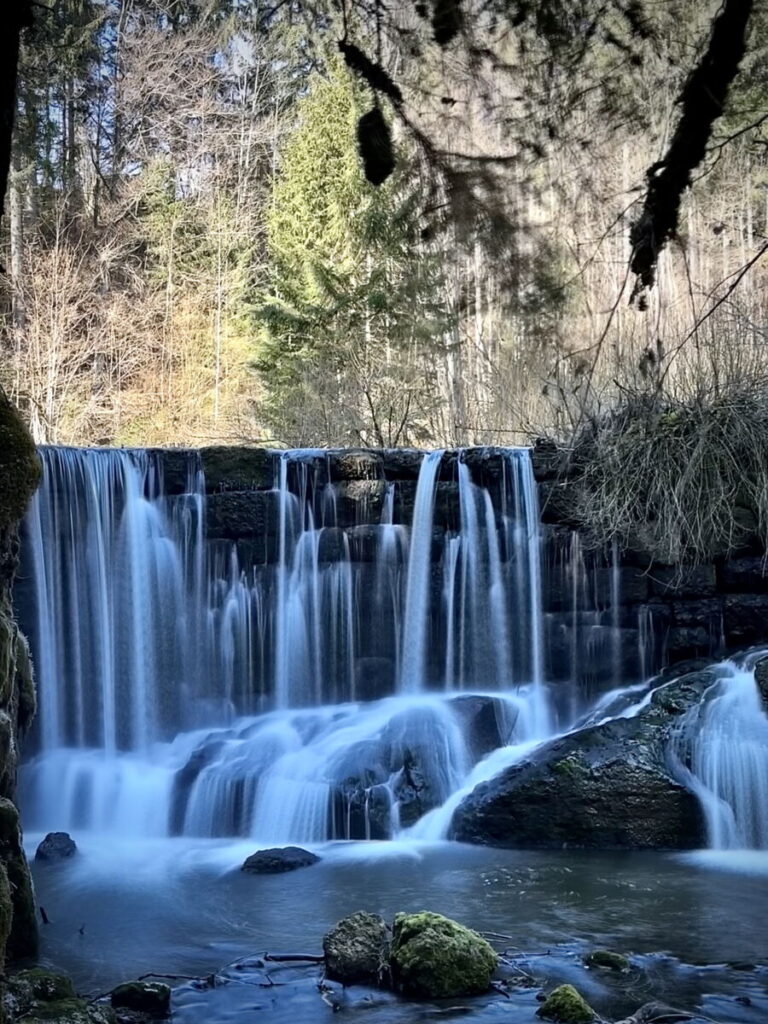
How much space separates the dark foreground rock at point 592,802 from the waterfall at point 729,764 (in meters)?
0.12

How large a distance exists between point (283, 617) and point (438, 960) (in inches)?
249

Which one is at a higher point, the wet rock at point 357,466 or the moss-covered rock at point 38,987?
the wet rock at point 357,466

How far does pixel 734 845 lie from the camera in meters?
8.33

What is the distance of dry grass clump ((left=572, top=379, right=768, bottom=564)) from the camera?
10.6 meters

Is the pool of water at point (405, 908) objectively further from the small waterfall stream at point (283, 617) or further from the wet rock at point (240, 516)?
the wet rock at point (240, 516)

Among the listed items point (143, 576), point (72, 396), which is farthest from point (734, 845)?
point (72, 396)

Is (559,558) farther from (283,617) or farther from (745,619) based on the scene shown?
(283,617)

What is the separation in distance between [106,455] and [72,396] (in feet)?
32.9

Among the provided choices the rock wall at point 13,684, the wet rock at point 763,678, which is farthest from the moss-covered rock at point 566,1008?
the wet rock at point 763,678

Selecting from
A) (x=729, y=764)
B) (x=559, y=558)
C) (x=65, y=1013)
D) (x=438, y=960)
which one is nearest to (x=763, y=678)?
(x=729, y=764)

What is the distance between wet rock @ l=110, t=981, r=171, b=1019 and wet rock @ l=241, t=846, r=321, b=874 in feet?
8.83

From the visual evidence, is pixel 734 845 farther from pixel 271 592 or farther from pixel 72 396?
pixel 72 396

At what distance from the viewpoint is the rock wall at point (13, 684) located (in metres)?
4.72

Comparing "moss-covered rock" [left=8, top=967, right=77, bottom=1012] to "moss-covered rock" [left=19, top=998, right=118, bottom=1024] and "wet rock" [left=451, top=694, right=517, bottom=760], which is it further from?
"wet rock" [left=451, top=694, right=517, bottom=760]
